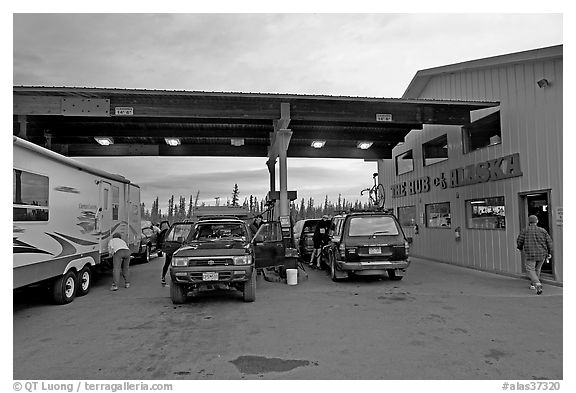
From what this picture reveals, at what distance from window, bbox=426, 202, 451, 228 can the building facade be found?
36 mm

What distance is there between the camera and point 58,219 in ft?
27.8

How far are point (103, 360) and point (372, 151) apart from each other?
1627cm

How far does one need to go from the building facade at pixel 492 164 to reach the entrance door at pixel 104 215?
35.0 feet

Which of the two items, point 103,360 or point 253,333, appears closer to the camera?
point 103,360

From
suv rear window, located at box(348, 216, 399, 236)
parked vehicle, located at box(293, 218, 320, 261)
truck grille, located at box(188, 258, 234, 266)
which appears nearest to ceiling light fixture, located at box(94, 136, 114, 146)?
parked vehicle, located at box(293, 218, 320, 261)

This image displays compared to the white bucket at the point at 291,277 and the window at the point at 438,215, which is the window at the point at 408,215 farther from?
the white bucket at the point at 291,277

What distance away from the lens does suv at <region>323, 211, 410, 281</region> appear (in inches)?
414

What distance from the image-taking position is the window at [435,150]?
15.6 meters

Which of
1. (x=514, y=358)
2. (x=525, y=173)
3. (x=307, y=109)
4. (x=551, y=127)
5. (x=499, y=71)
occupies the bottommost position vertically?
(x=514, y=358)

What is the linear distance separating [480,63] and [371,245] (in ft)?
21.7

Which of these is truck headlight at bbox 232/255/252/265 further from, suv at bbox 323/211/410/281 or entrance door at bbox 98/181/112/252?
entrance door at bbox 98/181/112/252

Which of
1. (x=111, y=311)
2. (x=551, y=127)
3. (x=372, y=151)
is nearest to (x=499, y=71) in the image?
(x=551, y=127)

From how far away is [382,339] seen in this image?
6.00m

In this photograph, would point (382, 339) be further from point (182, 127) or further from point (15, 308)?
point (182, 127)
